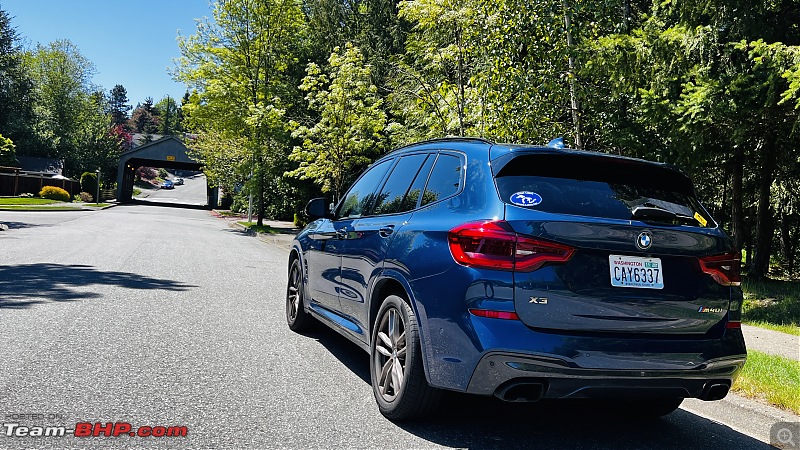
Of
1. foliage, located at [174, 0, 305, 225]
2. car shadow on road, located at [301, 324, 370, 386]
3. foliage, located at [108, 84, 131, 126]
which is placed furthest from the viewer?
foliage, located at [108, 84, 131, 126]

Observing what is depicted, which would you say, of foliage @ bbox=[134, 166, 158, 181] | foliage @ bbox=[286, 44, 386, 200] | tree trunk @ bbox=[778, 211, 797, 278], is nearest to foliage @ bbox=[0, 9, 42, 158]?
foliage @ bbox=[286, 44, 386, 200]

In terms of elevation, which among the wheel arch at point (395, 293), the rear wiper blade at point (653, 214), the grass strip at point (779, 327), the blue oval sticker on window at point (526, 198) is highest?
the blue oval sticker on window at point (526, 198)

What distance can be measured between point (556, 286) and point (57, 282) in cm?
836

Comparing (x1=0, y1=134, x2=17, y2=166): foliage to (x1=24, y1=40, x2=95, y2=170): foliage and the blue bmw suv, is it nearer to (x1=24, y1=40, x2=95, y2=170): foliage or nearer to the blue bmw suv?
(x1=24, y1=40, x2=95, y2=170): foliage

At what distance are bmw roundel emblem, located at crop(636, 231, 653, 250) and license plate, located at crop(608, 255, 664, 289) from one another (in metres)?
0.07

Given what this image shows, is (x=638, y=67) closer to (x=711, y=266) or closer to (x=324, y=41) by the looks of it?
(x=711, y=266)

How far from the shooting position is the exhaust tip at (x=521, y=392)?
141 inches

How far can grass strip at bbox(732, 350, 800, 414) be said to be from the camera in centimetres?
506

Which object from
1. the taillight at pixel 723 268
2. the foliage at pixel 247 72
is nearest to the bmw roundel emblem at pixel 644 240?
the taillight at pixel 723 268

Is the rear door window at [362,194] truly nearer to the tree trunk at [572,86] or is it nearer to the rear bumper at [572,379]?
the rear bumper at [572,379]

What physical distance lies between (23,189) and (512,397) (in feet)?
191

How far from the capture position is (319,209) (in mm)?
6496

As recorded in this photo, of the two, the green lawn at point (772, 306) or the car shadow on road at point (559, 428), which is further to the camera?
the green lawn at point (772, 306)

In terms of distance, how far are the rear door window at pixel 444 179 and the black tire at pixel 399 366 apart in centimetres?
74
